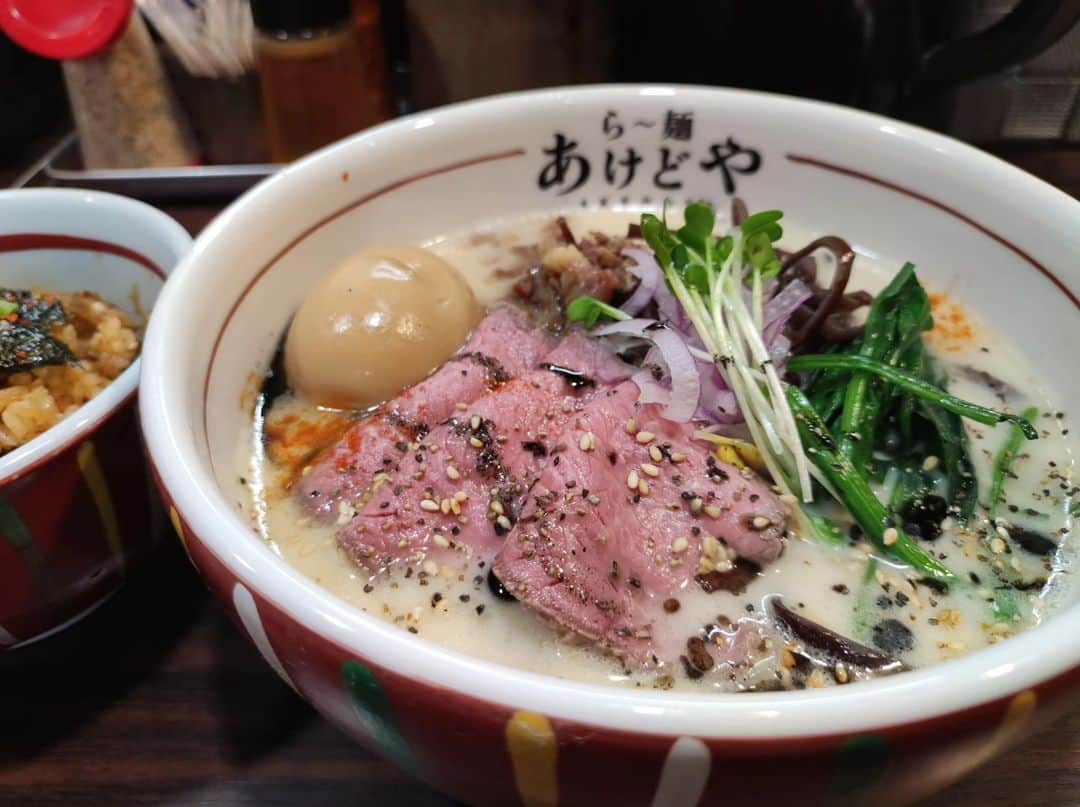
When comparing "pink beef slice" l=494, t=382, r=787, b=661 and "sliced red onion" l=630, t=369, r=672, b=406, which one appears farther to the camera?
"sliced red onion" l=630, t=369, r=672, b=406

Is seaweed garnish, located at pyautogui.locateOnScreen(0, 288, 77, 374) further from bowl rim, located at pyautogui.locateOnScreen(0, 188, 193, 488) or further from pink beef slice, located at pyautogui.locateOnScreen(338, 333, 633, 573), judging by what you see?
pink beef slice, located at pyautogui.locateOnScreen(338, 333, 633, 573)

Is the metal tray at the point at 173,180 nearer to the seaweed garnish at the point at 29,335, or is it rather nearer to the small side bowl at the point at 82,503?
the small side bowl at the point at 82,503

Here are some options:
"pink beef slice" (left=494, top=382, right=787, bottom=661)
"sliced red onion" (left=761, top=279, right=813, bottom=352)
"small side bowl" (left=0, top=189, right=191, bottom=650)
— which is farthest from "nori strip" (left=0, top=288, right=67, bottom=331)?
"sliced red onion" (left=761, top=279, right=813, bottom=352)

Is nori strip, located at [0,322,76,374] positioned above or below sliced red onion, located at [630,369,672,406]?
above

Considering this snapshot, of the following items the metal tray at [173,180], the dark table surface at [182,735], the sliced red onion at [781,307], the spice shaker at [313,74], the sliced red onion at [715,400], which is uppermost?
the spice shaker at [313,74]

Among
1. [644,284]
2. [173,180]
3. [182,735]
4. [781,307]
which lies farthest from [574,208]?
[182,735]

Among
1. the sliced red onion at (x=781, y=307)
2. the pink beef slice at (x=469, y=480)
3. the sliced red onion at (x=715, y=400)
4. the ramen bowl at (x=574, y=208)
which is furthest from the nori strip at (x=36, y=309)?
the sliced red onion at (x=781, y=307)
